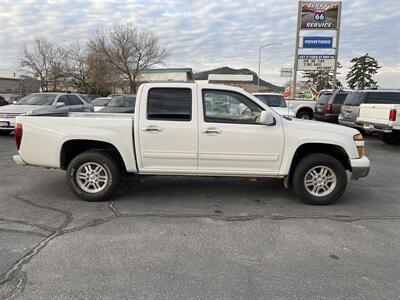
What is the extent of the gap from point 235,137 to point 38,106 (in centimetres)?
1002

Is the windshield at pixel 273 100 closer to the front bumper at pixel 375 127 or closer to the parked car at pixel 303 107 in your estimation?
the front bumper at pixel 375 127

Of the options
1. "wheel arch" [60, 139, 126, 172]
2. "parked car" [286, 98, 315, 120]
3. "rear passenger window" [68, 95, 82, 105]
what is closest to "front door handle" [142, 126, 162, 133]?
"wheel arch" [60, 139, 126, 172]

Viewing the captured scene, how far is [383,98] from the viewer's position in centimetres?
1212

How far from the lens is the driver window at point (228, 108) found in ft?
17.0

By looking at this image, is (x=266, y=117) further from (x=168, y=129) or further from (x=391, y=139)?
(x=391, y=139)

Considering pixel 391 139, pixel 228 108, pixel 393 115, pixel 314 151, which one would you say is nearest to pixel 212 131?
pixel 228 108

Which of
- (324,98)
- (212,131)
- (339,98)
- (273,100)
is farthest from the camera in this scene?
(324,98)

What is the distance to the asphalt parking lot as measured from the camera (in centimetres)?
305

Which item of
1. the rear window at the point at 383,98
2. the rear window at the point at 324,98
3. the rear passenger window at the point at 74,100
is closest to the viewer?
the rear window at the point at 383,98

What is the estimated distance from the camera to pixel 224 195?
5758 millimetres

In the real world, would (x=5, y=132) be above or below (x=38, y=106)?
below

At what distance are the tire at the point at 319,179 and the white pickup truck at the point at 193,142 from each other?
0.05 feet

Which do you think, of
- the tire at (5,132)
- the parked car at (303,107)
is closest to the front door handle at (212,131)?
the tire at (5,132)

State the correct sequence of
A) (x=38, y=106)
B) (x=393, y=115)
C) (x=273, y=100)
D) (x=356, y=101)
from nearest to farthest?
1. (x=393, y=115)
2. (x=38, y=106)
3. (x=356, y=101)
4. (x=273, y=100)
